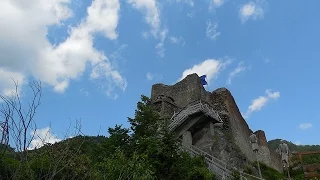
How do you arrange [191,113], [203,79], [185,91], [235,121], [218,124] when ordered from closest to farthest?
[191,113], [218,124], [235,121], [185,91], [203,79]

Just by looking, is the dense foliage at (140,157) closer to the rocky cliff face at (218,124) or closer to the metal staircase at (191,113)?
the metal staircase at (191,113)

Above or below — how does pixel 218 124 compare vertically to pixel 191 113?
above

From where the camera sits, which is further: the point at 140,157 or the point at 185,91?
the point at 185,91

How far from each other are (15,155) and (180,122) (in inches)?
738

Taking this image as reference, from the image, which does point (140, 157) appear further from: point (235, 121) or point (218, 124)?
point (235, 121)

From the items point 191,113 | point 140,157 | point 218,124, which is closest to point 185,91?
point 218,124

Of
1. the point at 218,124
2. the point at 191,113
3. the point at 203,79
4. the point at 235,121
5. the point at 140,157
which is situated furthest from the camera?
the point at 203,79

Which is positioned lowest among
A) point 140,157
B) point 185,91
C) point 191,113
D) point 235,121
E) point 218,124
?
point 140,157

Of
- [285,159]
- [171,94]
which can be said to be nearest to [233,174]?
[285,159]

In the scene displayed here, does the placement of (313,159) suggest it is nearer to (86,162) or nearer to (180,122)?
(180,122)

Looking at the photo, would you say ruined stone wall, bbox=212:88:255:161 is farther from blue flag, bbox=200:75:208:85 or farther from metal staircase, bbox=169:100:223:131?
metal staircase, bbox=169:100:223:131

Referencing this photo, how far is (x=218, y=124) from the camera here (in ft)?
91.9

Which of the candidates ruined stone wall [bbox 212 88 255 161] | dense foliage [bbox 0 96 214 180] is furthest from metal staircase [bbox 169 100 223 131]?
dense foliage [bbox 0 96 214 180]

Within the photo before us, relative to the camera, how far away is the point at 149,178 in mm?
15086
